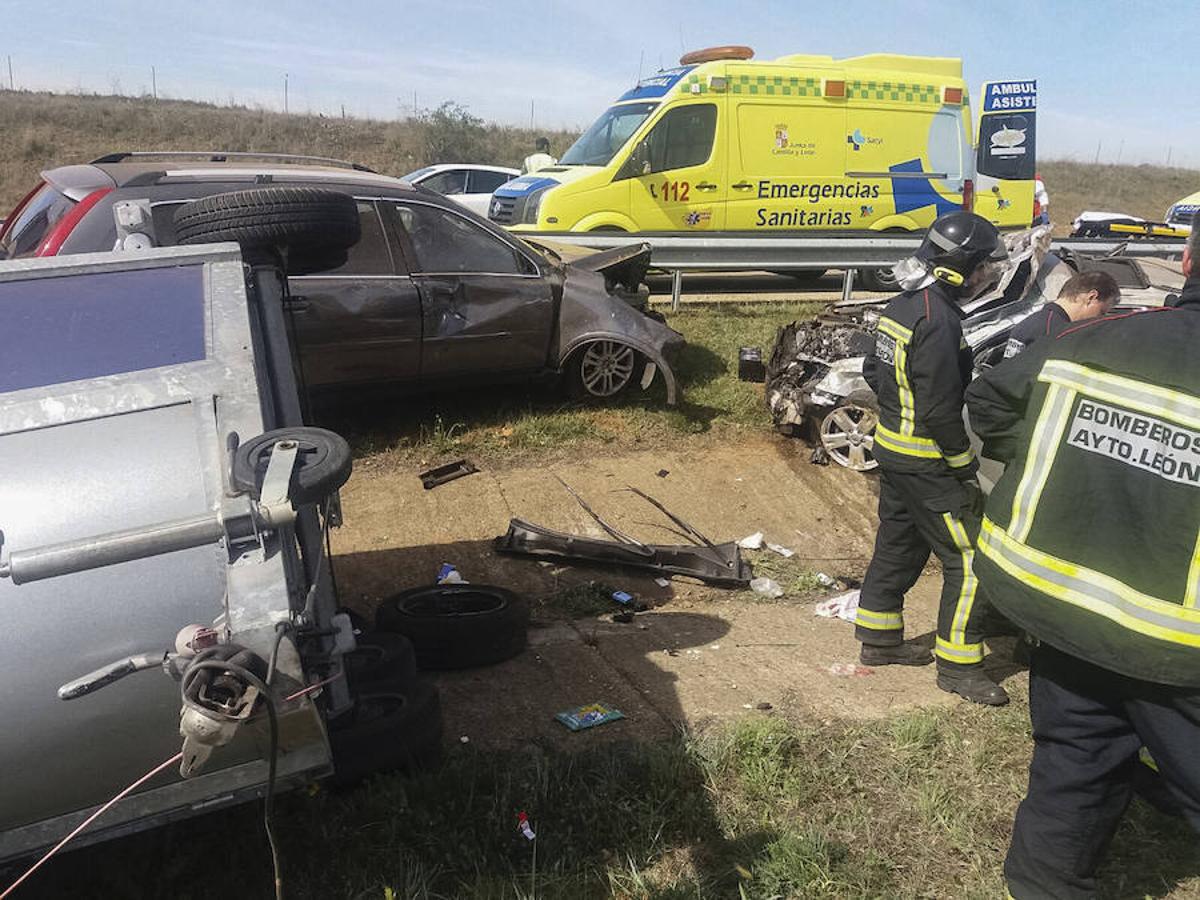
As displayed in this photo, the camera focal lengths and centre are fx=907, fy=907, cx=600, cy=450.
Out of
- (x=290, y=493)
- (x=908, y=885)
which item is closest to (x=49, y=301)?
(x=290, y=493)

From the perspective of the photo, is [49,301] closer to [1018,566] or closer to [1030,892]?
[1018,566]

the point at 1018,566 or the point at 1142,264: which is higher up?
the point at 1142,264

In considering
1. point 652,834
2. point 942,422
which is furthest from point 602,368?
point 652,834

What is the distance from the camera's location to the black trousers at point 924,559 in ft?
12.5

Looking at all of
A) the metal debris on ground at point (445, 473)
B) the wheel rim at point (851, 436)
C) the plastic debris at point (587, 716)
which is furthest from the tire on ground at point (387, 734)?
the wheel rim at point (851, 436)

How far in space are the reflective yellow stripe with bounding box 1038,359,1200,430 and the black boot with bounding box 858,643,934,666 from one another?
2.11 m

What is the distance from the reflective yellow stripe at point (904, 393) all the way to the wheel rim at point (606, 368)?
326 centimetres

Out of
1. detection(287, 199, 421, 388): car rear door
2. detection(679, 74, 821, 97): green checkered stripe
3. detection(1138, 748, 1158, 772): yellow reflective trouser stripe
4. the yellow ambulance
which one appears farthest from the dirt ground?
detection(679, 74, 821, 97): green checkered stripe

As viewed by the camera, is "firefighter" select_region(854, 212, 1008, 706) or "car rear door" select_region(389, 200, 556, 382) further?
"car rear door" select_region(389, 200, 556, 382)

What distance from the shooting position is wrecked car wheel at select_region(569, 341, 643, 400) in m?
6.95

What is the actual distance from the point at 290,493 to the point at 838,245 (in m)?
9.22

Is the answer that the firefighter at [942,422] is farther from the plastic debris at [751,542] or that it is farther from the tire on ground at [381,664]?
the tire on ground at [381,664]

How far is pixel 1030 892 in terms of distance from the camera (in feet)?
7.98

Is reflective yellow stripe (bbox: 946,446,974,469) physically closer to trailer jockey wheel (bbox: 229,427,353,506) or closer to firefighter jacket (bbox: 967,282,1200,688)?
firefighter jacket (bbox: 967,282,1200,688)
